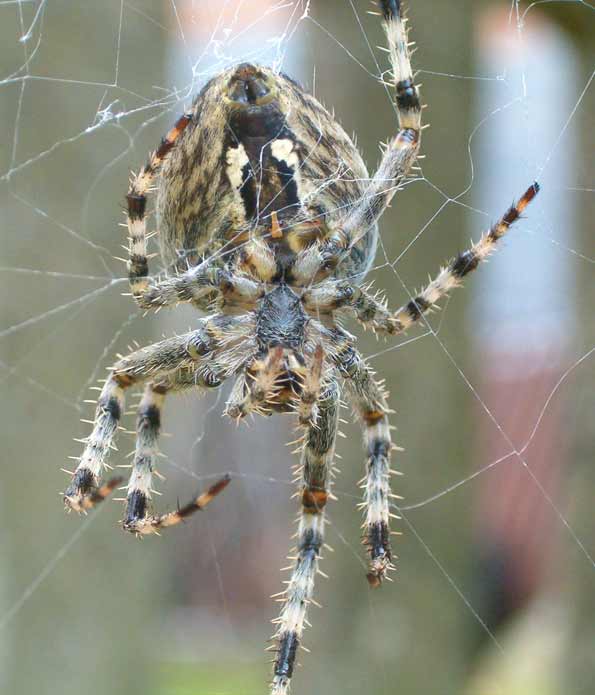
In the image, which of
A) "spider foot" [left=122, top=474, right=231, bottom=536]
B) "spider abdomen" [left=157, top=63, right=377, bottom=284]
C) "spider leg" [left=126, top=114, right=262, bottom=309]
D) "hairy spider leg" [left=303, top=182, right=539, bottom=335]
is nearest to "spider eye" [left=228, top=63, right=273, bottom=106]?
"spider abdomen" [left=157, top=63, right=377, bottom=284]

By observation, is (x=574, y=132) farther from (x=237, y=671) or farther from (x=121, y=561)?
(x=237, y=671)

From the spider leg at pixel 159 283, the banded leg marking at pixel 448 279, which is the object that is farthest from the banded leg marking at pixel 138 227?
the banded leg marking at pixel 448 279

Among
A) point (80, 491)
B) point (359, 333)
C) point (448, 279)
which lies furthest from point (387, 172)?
point (359, 333)

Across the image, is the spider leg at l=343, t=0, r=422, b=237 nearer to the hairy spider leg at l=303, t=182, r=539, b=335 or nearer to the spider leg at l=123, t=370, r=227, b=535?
the hairy spider leg at l=303, t=182, r=539, b=335

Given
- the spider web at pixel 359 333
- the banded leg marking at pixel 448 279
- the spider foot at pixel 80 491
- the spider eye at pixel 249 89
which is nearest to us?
the spider eye at pixel 249 89

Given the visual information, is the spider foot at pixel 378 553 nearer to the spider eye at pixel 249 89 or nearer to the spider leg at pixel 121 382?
the spider leg at pixel 121 382

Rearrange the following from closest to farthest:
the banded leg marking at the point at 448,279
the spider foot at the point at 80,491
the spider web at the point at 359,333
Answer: the banded leg marking at the point at 448,279 → the spider foot at the point at 80,491 → the spider web at the point at 359,333

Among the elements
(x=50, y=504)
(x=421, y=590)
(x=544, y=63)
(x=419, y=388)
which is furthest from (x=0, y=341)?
(x=544, y=63)
